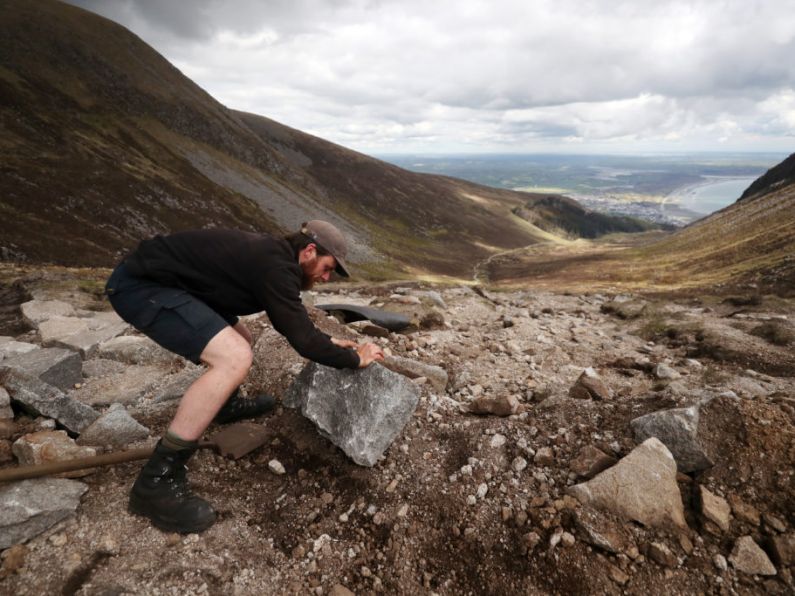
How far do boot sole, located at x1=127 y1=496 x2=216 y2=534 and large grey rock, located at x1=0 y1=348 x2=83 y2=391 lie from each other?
4871 mm

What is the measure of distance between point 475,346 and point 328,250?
7.27m

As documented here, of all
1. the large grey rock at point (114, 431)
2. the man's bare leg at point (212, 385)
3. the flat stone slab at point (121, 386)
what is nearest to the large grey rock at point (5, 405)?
the large grey rock at point (114, 431)

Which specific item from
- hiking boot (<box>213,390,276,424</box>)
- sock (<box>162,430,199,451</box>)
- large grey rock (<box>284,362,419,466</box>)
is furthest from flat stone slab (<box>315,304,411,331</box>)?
sock (<box>162,430,199,451</box>)

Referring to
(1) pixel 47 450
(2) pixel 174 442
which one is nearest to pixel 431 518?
(2) pixel 174 442

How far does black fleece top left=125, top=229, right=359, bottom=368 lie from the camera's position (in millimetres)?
5426

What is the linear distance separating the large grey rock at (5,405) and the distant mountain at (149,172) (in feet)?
131

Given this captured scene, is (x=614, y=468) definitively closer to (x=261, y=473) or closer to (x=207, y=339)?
(x=261, y=473)

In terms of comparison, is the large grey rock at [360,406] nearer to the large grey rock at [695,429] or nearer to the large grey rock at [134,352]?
the large grey rock at [695,429]

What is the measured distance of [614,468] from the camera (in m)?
5.46

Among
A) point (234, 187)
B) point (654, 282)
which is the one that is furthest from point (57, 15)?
point (654, 282)

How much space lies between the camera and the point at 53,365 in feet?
28.7

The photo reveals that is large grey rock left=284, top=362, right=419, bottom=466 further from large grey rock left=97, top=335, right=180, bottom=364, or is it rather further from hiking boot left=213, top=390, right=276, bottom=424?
large grey rock left=97, top=335, right=180, bottom=364

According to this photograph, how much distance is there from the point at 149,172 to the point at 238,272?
79372 millimetres

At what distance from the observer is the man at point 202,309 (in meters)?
5.20
